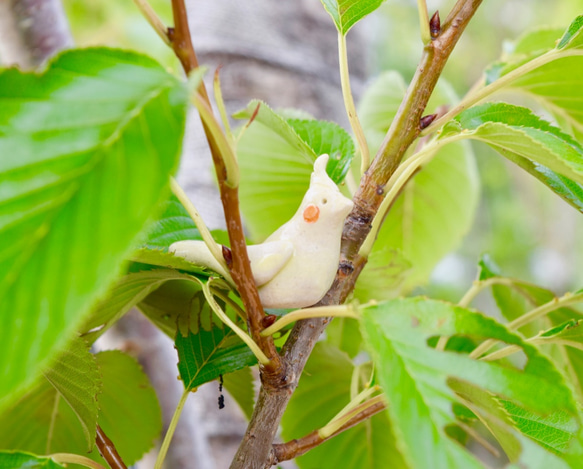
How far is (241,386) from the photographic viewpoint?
37cm

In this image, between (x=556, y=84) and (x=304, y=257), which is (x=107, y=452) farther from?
(x=556, y=84)

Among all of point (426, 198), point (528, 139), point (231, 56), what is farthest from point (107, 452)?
point (231, 56)

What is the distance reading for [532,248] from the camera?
3639mm

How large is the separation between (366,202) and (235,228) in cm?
9

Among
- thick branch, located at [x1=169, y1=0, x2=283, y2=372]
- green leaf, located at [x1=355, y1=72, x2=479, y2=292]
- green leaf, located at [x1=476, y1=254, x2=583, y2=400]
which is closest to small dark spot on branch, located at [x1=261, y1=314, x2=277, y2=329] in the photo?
thick branch, located at [x1=169, y1=0, x2=283, y2=372]

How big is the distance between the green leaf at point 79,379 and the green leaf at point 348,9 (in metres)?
0.20

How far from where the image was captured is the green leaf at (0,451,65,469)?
0.22 meters

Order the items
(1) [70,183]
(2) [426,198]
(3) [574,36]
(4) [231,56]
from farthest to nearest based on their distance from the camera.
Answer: (4) [231,56] < (2) [426,198] < (3) [574,36] < (1) [70,183]

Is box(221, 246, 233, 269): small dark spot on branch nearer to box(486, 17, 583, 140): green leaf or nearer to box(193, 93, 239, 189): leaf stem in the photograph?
box(193, 93, 239, 189): leaf stem

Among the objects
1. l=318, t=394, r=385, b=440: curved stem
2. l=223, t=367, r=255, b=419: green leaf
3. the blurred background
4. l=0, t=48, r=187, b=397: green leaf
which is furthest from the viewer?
the blurred background

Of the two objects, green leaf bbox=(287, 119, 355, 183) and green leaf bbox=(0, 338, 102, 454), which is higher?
green leaf bbox=(287, 119, 355, 183)

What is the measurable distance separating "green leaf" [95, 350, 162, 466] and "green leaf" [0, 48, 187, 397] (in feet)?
0.74

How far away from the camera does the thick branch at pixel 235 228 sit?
191 mm

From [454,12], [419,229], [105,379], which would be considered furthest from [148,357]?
[454,12]
